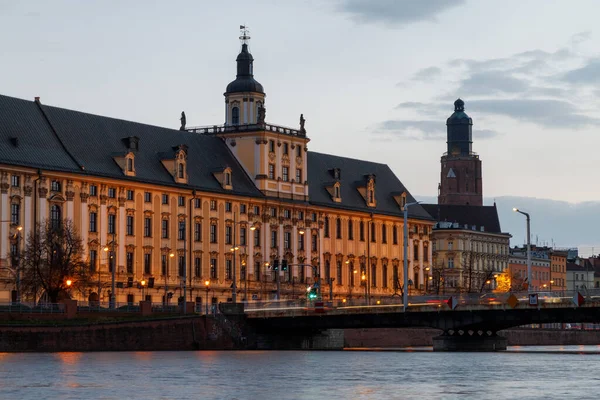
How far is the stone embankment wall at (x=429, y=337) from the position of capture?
16762 centimetres

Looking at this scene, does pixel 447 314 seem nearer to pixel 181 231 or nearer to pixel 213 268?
pixel 181 231

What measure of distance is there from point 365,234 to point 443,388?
122 meters

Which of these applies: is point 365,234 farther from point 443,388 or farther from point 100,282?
point 443,388

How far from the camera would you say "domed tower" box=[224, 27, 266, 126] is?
186 metres

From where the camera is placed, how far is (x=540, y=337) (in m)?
189

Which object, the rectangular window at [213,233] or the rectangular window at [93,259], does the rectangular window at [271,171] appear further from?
the rectangular window at [93,259]

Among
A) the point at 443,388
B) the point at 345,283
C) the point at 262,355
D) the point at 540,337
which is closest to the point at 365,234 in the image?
the point at 345,283

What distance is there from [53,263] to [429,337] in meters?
49.0

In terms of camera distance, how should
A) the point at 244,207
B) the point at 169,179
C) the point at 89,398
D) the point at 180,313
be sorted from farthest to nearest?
the point at 244,207, the point at 169,179, the point at 180,313, the point at 89,398

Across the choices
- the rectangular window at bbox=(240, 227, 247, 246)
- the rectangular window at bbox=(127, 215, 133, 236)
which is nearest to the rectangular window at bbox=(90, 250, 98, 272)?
the rectangular window at bbox=(127, 215, 133, 236)

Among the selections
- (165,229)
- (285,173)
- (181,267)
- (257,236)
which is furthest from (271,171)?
(165,229)

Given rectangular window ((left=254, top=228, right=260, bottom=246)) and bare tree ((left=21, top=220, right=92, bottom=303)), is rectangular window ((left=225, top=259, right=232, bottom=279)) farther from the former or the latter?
bare tree ((left=21, top=220, right=92, bottom=303))

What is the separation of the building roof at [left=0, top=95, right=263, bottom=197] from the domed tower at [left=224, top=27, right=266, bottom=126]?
4481 millimetres

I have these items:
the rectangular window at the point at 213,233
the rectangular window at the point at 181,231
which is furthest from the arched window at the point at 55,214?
Result: the rectangular window at the point at 213,233
